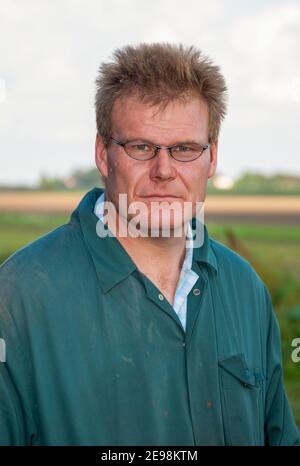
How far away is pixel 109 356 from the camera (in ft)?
7.37

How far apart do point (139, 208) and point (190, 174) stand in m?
0.20

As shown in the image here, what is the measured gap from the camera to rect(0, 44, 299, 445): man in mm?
2211

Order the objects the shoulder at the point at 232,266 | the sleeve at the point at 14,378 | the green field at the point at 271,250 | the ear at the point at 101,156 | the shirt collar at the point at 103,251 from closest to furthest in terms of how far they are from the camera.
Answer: the sleeve at the point at 14,378, the shirt collar at the point at 103,251, the ear at the point at 101,156, the shoulder at the point at 232,266, the green field at the point at 271,250

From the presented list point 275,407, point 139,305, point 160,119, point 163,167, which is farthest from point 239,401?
point 160,119

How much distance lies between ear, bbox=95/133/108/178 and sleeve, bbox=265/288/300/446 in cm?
83

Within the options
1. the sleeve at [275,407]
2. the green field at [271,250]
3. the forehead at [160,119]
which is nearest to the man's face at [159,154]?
the forehead at [160,119]

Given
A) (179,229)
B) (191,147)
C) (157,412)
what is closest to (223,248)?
(179,229)

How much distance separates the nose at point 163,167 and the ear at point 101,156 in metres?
0.26

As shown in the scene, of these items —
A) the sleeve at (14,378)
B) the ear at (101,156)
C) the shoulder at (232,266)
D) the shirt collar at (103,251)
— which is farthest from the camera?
the shoulder at (232,266)

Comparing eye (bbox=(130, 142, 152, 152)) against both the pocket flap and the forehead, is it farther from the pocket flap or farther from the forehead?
the pocket flap

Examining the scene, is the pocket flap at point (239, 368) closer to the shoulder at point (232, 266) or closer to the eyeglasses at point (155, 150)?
the shoulder at point (232, 266)

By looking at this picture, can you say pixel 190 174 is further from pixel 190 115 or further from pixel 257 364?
pixel 257 364

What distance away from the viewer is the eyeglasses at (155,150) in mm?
2365

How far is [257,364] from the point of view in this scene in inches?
100
